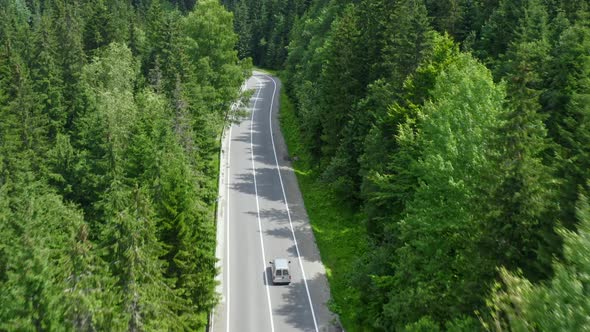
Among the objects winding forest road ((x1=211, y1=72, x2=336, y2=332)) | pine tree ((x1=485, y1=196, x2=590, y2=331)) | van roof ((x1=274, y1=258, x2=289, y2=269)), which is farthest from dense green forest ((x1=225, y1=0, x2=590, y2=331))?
van roof ((x1=274, y1=258, x2=289, y2=269))

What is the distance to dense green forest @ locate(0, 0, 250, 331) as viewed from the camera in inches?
758

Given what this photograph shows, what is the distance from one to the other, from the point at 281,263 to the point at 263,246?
488 centimetres

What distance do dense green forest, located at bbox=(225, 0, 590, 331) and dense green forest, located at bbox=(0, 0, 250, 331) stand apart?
393 inches

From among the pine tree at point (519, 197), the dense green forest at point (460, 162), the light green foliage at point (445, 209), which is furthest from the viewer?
A: the light green foliage at point (445, 209)

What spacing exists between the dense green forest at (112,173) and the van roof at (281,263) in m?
5.60

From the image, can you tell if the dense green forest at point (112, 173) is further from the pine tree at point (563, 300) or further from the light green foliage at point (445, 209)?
the pine tree at point (563, 300)

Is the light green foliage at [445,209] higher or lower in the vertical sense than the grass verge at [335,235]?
higher

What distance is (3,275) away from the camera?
2317 centimetres

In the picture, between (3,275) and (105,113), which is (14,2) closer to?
(105,113)

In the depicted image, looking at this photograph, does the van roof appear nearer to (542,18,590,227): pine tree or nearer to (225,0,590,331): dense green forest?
(225,0,590,331): dense green forest

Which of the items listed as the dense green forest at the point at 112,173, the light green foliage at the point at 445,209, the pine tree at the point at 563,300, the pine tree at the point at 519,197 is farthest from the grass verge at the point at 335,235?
the pine tree at the point at 563,300

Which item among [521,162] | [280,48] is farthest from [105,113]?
[280,48]

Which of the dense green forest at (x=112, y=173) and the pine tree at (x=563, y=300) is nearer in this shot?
the pine tree at (x=563, y=300)

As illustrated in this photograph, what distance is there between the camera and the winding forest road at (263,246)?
33.3 m
